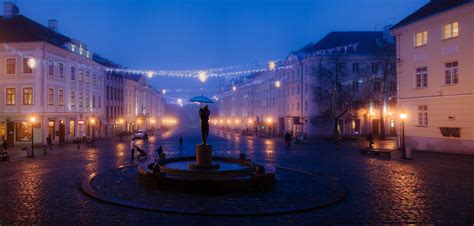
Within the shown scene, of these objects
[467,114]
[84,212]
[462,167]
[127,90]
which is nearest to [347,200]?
[84,212]

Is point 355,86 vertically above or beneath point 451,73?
above

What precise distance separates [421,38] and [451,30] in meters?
2.78

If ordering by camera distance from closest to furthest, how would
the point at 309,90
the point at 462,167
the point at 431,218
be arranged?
1. the point at 431,218
2. the point at 462,167
3. the point at 309,90

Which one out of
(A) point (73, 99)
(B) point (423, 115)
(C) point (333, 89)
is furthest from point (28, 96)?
(B) point (423, 115)

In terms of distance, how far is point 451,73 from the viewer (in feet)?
92.6

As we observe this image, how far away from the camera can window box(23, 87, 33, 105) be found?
3944 centimetres

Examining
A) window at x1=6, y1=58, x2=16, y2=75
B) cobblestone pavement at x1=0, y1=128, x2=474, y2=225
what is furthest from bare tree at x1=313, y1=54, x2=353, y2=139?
window at x1=6, y1=58, x2=16, y2=75

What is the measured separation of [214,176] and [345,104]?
37.8m

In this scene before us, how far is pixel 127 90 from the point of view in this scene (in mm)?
75438

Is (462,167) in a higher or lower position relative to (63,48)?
lower

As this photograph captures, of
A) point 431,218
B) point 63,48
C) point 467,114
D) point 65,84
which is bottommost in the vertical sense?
point 431,218

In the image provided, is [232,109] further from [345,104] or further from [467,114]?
[467,114]

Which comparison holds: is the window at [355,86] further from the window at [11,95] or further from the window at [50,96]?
the window at [11,95]

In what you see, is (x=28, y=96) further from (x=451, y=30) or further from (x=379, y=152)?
(x=451, y=30)
